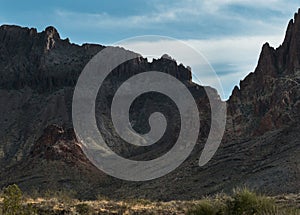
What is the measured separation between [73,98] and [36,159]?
43746 mm

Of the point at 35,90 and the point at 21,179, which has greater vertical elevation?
the point at 35,90

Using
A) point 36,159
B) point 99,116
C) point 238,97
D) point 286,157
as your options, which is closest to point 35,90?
point 99,116

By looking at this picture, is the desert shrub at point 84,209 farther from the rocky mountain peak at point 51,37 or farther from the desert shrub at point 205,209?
the rocky mountain peak at point 51,37

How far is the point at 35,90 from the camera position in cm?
14112

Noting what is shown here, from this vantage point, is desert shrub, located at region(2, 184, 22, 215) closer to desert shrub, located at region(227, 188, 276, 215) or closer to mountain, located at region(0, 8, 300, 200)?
desert shrub, located at region(227, 188, 276, 215)

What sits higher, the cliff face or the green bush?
the cliff face

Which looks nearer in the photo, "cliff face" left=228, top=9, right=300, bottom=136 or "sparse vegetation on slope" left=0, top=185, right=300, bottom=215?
"sparse vegetation on slope" left=0, top=185, right=300, bottom=215

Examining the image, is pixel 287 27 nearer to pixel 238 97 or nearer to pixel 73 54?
pixel 238 97

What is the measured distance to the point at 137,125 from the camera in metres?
130

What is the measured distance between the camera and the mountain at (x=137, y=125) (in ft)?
204

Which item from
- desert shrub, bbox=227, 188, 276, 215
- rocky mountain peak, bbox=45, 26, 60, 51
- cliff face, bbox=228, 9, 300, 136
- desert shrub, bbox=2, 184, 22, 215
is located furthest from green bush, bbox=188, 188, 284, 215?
rocky mountain peak, bbox=45, 26, 60, 51

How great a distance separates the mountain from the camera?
6231 cm

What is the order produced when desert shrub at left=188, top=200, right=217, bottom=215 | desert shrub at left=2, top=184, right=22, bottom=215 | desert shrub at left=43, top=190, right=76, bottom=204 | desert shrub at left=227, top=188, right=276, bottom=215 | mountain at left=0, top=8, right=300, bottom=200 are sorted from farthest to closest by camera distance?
mountain at left=0, top=8, right=300, bottom=200 < desert shrub at left=43, top=190, right=76, bottom=204 < desert shrub at left=2, top=184, right=22, bottom=215 < desert shrub at left=188, top=200, right=217, bottom=215 < desert shrub at left=227, top=188, right=276, bottom=215

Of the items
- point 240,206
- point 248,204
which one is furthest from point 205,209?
point 248,204
